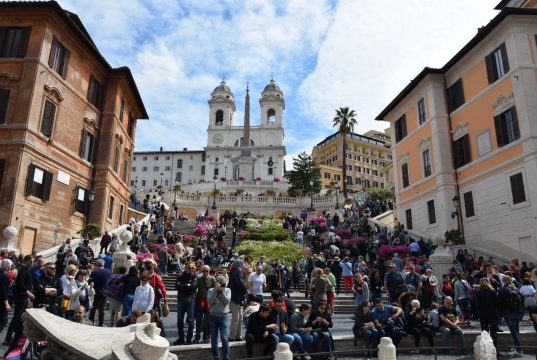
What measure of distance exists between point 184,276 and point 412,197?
Answer: 2297cm

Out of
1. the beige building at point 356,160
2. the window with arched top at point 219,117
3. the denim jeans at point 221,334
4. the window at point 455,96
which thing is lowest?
the denim jeans at point 221,334

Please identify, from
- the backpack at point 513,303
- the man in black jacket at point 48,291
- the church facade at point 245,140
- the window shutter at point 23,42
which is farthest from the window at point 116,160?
the church facade at point 245,140

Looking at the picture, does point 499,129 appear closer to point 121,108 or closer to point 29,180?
point 29,180

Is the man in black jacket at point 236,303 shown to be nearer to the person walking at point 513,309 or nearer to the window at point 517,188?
the person walking at point 513,309

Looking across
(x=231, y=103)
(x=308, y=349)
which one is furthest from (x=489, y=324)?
(x=231, y=103)

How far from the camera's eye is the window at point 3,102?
21281 mm

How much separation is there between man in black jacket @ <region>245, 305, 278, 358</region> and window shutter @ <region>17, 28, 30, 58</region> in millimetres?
20549

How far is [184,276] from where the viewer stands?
10172 millimetres

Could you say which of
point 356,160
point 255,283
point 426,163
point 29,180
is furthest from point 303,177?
point 255,283

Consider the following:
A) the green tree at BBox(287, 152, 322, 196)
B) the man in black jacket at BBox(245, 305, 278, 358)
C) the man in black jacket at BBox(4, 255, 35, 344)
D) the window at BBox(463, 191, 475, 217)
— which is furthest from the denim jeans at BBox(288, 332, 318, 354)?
the green tree at BBox(287, 152, 322, 196)

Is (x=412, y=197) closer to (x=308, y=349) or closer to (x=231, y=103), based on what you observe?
(x=308, y=349)

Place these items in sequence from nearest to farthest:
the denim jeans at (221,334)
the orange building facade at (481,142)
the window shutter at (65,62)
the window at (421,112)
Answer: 1. the denim jeans at (221,334)
2. the orange building facade at (481,142)
3. the window shutter at (65,62)
4. the window at (421,112)

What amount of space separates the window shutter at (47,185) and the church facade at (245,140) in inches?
2579

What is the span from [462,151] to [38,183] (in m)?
24.1
